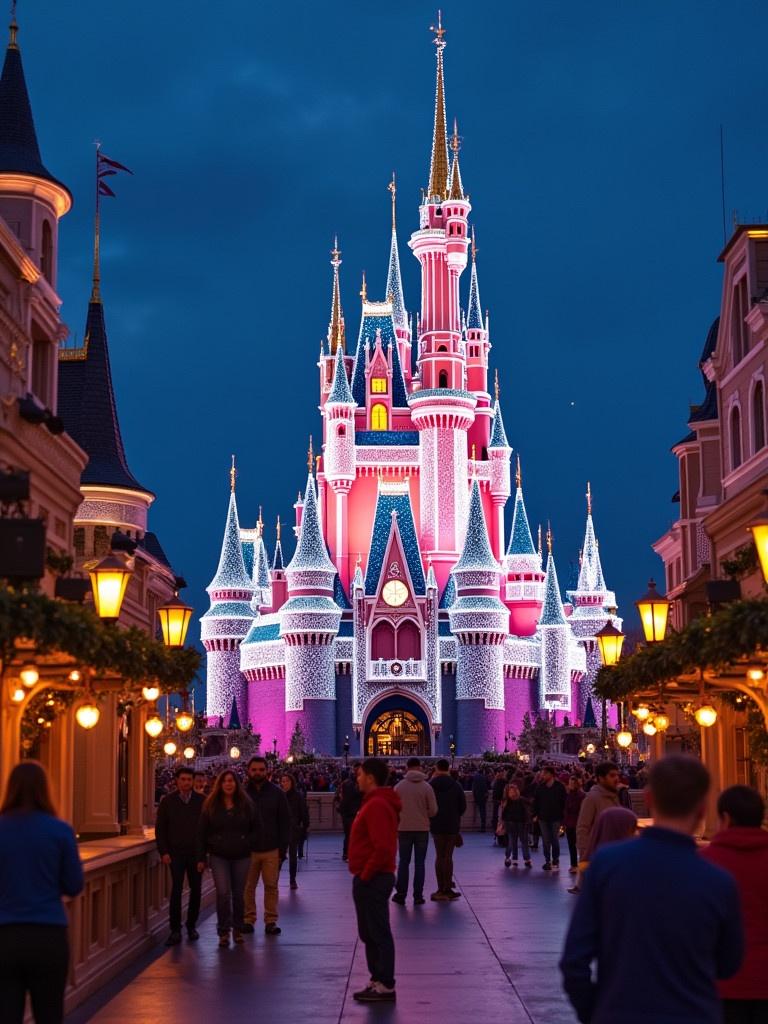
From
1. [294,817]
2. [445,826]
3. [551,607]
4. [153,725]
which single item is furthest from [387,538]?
[445,826]

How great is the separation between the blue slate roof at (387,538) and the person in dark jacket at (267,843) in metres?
65.3

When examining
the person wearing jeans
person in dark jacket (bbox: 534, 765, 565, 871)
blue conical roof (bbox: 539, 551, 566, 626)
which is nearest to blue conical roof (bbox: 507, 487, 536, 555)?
blue conical roof (bbox: 539, 551, 566, 626)

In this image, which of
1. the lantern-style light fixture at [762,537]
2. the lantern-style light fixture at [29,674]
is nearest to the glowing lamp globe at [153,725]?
the lantern-style light fixture at [29,674]

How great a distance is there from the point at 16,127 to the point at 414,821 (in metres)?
14.3

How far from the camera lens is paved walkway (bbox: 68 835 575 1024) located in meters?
11.3

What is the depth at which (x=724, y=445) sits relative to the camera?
30797mm

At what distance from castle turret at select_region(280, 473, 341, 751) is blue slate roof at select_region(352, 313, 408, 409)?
11.0m

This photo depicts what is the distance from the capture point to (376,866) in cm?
1206

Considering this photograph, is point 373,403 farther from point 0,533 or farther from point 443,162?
point 0,533

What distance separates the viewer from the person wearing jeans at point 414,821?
19.1m

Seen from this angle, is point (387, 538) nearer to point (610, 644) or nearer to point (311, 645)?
point (311, 645)

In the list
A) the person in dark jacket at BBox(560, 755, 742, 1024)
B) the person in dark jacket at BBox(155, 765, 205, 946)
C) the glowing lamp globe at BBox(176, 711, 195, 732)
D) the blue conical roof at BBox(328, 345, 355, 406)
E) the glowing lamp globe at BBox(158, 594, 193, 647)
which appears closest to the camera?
the person in dark jacket at BBox(560, 755, 742, 1024)

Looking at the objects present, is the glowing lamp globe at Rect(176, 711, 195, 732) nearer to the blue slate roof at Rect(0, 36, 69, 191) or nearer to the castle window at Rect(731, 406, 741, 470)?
the blue slate roof at Rect(0, 36, 69, 191)

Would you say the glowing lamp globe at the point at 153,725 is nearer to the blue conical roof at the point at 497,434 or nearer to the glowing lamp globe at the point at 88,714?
the glowing lamp globe at the point at 88,714
